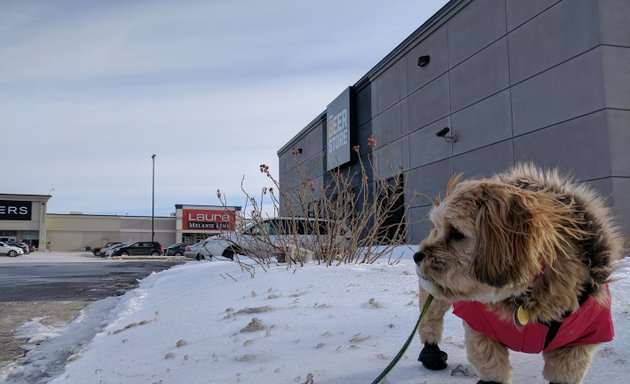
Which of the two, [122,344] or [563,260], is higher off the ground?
[563,260]

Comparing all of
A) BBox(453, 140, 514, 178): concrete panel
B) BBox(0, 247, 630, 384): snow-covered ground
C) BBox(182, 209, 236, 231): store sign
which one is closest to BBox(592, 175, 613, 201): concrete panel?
BBox(453, 140, 514, 178): concrete panel

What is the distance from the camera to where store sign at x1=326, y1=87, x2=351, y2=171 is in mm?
24953

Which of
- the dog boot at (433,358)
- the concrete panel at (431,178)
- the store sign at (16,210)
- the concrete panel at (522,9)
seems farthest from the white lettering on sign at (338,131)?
the store sign at (16,210)

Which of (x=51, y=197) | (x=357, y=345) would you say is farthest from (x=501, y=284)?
(x=51, y=197)

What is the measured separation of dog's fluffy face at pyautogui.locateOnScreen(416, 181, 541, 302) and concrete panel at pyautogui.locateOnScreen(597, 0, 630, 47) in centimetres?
1085

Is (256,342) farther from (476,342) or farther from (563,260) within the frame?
(563,260)

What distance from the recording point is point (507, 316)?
201cm

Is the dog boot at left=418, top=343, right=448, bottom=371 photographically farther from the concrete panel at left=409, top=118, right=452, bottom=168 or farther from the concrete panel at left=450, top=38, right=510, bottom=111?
the concrete panel at left=409, top=118, right=452, bottom=168

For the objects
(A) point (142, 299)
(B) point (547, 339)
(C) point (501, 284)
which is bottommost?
(A) point (142, 299)

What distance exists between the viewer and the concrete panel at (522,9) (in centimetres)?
1242

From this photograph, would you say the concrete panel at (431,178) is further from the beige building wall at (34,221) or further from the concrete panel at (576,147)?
the beige building wall at (34,221)

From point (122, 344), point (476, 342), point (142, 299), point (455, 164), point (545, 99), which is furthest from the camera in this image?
point (455, 164)

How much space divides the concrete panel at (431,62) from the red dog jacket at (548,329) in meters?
15.8

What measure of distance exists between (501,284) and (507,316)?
28 centimetres
